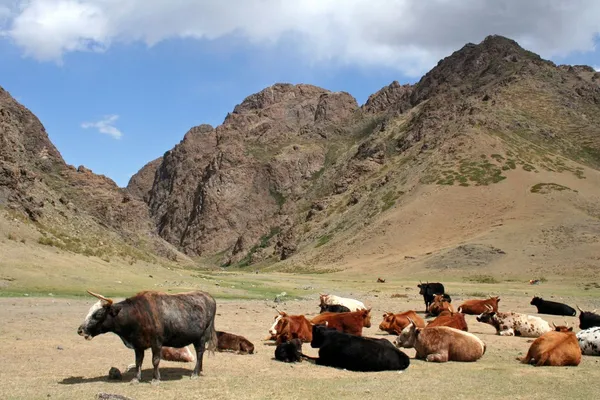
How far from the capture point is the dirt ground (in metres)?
9.52

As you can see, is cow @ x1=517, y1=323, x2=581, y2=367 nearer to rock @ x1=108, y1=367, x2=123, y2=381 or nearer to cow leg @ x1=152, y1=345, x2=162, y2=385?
cow leg @ x1=152, y1=345, x2=162, y2=385

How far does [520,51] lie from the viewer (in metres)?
148

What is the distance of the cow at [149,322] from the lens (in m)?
10.0

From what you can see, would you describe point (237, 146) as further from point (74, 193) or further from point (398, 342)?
point (398, 342)

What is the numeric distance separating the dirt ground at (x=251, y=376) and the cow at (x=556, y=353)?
1.18ft

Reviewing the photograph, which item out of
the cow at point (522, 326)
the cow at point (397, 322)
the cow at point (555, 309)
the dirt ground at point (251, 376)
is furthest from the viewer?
the cow at point (555, 309)

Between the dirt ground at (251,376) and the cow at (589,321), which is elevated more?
the cow at (589,321)

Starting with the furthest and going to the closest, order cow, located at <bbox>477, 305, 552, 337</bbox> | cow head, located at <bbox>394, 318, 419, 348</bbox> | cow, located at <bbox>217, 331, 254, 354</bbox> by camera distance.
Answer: cow, located at <bbox>477, 305, 552, 337</bbox>
cow head, located at <bbox>394, 318, 419, 348</bbox>
cow, located at <bbox>217, 331, 254, 354</bbox>

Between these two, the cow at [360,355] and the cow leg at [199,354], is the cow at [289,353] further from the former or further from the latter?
the cow leg at [199,354]

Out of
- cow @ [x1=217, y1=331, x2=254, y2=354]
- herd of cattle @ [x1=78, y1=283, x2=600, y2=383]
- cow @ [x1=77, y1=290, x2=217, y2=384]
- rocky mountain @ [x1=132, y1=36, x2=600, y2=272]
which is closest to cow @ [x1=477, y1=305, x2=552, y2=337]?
herd of cattle @ [x1=78, y1=283, x2=600, y2=383]

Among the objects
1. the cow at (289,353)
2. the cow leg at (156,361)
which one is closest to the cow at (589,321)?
the cow at (289,353)

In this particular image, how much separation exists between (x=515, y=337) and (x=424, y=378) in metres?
8.40

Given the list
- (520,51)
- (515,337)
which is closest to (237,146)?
(520,51)

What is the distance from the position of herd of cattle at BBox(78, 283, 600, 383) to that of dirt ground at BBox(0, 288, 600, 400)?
1.23 feet
